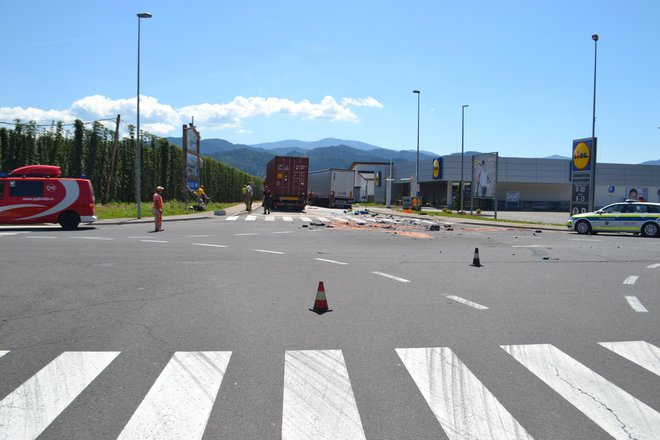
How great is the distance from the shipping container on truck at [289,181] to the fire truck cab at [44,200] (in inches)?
856

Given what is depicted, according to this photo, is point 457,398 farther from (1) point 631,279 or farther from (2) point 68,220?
(2) point 68,220

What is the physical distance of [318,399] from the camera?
4.38 m

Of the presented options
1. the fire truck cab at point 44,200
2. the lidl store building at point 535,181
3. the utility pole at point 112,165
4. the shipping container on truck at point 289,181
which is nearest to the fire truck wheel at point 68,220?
the fire truck cab at point 44,200

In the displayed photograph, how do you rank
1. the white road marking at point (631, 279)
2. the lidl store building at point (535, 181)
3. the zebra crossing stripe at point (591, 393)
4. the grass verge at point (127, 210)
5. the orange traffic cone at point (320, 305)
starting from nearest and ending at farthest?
the zebra crossing stripe at point (591, 393) → the orange traffic cone at point (320, 305) → the white road marking at point (631, 279) → the grass verge at point (127, 210) → the lidl store building at point (535, 181)

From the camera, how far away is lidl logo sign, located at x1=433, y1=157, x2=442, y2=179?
6444 centimetres

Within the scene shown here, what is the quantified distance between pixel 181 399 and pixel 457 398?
218cm

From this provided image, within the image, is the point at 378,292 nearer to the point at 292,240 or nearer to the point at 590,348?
the point at 590,348

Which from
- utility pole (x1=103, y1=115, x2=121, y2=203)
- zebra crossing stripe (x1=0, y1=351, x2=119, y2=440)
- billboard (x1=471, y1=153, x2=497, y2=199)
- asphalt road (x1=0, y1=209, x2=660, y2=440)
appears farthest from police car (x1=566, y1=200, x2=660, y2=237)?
utility pole (x1=103, y1=115, x2=121, y2=203)

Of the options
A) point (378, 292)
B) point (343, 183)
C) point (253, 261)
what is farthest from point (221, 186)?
point (378, 292)

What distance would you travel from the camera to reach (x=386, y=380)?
15.9ft

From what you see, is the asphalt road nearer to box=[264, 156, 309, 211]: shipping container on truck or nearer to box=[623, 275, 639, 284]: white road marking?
box=[623, 275, 639, 284]: white road marking

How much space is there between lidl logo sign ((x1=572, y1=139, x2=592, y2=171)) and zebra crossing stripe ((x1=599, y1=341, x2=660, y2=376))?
28.2 metres

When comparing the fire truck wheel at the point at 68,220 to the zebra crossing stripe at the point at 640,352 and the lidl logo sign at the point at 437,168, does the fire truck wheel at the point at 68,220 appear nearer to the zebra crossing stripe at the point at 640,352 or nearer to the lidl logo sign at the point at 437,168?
the zebra crossing stripe at the point at 640,352

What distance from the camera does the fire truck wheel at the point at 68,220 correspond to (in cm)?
2162
